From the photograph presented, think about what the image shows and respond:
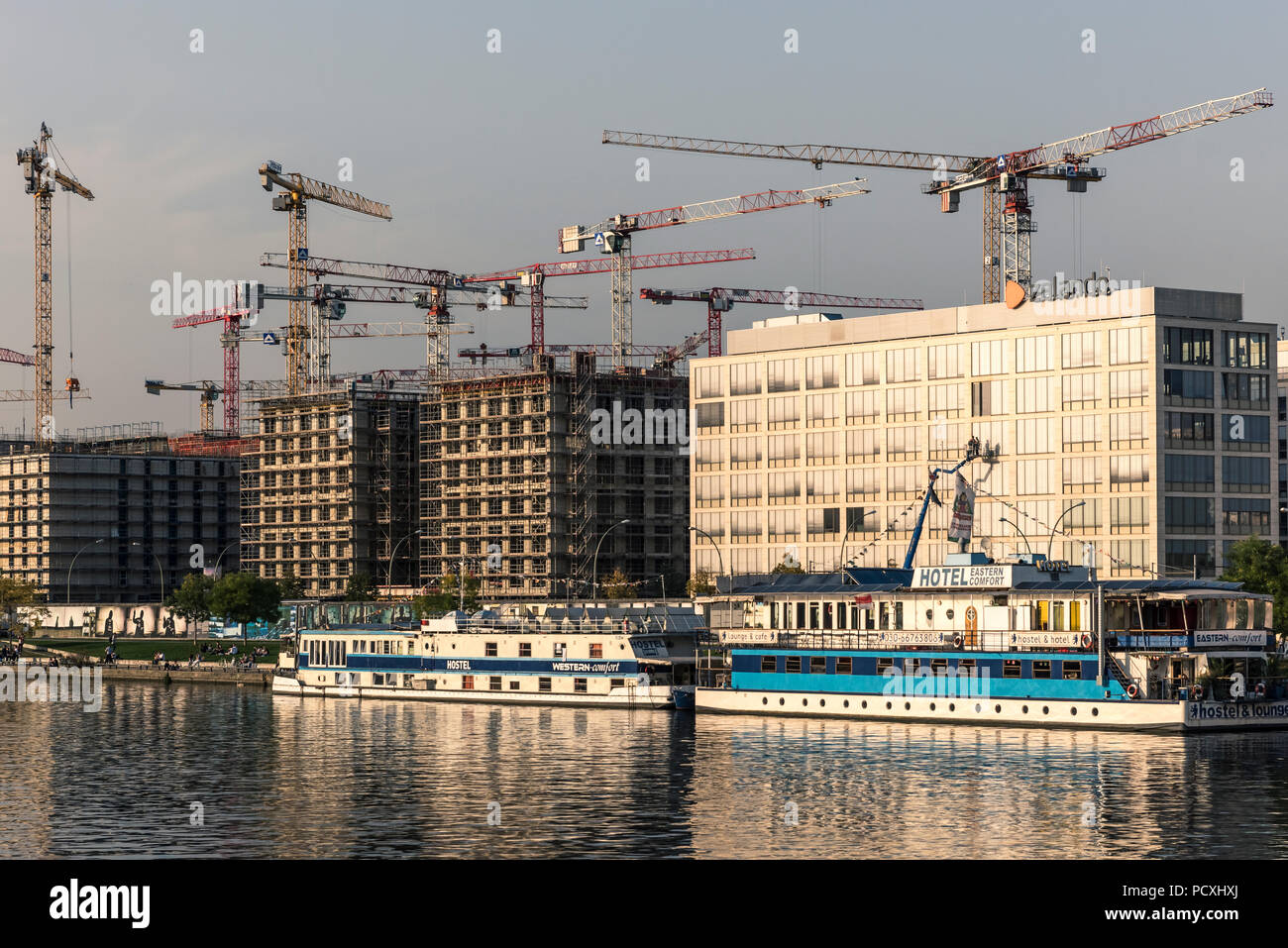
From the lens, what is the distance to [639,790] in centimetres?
7175

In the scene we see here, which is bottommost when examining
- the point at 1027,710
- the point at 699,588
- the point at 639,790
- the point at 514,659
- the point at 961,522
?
the point at 639,790

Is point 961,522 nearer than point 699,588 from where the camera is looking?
Yes

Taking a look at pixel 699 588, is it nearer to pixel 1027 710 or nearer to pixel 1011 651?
pixel 1011 651

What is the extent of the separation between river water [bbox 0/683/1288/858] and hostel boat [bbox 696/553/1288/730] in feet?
6.39

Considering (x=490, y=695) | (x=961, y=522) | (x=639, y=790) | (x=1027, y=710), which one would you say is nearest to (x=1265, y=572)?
(x=961, y=522)

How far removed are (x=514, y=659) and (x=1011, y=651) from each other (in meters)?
43.5

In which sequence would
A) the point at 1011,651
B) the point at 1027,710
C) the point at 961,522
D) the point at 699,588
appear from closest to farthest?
the point at 1027,710 → the point at 1011,651 → the point at 961,522 → the point at 699,588

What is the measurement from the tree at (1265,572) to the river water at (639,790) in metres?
31.2

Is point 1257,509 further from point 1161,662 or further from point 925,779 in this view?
point 925,779

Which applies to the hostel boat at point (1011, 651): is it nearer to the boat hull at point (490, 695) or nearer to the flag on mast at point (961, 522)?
the flag on mast at point (961, 522)

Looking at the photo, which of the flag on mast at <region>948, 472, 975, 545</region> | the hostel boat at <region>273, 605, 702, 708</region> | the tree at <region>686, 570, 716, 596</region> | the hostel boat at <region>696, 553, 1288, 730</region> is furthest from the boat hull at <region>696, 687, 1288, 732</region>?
the tree at <region>686, 570, 716, 596</region>
